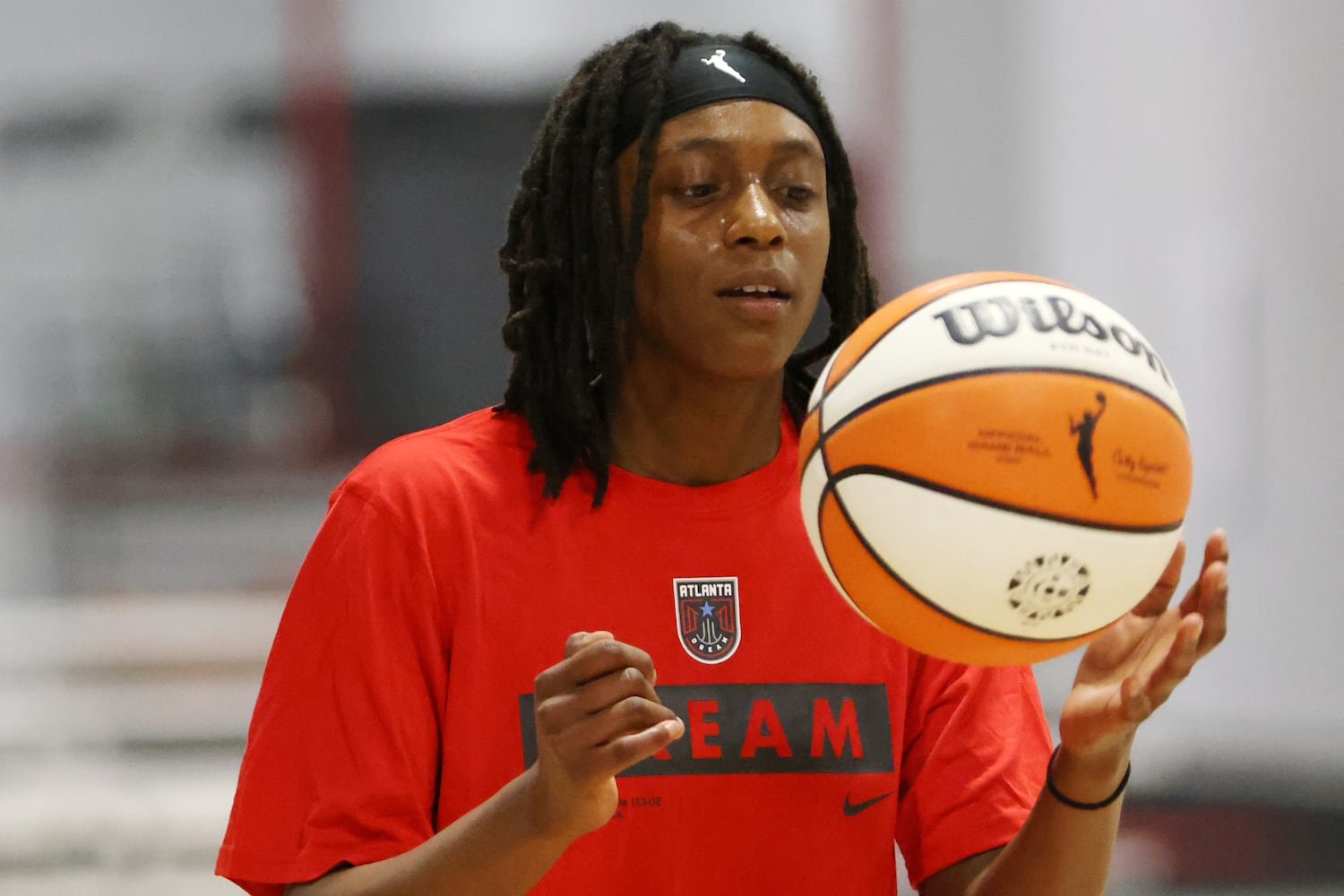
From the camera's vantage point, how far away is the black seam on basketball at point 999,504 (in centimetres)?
111

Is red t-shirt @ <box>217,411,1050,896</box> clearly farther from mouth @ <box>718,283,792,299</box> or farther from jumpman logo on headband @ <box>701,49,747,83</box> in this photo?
jumpman logo on headband @ <box>701,49,747,83</box>

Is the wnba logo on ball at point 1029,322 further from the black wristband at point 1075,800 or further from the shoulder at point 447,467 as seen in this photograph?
the shoulder at point 447,467

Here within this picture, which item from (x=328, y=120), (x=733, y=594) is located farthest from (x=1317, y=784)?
(x=328, y=120)

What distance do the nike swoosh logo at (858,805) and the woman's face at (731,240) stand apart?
0.44 m

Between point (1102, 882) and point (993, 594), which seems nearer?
point (993, 594)

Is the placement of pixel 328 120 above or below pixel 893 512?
above

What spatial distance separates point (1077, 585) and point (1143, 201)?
6.17 feet

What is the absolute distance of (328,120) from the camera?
298 centimetres

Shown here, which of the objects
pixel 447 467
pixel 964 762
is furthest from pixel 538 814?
pixel 964 762

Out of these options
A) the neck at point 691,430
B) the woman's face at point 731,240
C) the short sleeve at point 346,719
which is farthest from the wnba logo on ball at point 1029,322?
the short sleeve at point 346,719

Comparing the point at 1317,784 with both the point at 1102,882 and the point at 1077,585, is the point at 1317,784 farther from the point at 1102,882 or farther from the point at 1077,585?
the point at 1077,585

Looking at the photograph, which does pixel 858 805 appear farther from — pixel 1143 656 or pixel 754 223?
pixel 754 223

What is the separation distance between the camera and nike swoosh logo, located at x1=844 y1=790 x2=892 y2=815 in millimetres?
1415

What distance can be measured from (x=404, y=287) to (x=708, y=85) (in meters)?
1.62
